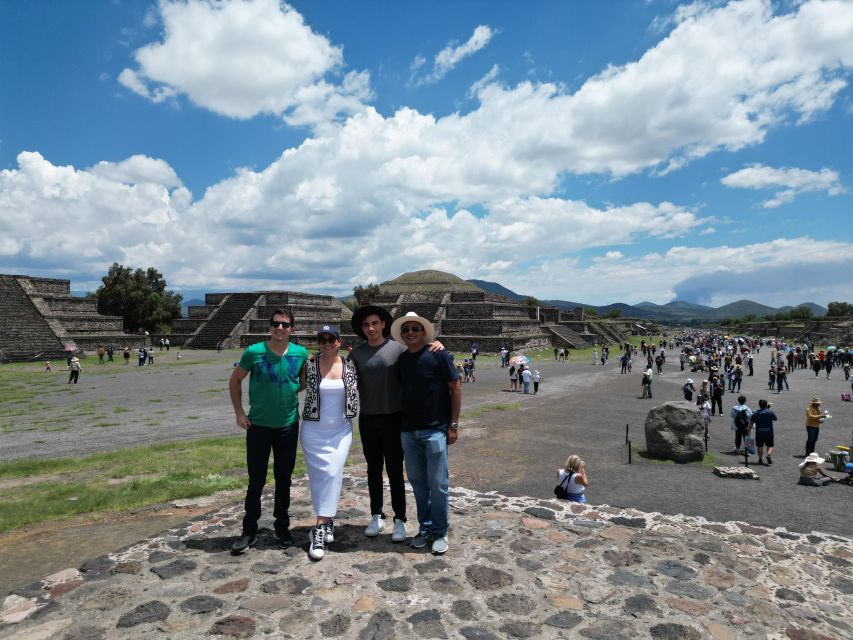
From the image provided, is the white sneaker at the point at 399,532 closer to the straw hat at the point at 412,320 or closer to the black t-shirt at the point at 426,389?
the black t-shirt at the point at 426,389

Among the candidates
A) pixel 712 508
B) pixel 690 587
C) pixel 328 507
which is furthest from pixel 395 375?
pixel 712 508

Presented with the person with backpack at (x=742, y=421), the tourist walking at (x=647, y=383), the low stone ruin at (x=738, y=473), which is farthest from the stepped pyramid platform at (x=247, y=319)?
the low stone ruin at (x=738, y=473)

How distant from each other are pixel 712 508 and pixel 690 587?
421 cm

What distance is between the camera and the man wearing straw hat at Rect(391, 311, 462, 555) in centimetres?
383

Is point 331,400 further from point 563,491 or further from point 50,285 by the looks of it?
point 50,285

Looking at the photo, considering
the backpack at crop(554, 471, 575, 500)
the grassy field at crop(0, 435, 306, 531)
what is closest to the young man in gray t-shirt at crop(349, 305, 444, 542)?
the backpack at crop(554, 471, 575, 500)

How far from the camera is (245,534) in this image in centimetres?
402

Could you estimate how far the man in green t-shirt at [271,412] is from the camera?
3.83 m

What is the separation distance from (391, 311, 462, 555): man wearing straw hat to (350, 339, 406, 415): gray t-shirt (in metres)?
0.07

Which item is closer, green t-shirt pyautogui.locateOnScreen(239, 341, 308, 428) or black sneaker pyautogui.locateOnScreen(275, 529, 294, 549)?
green t-shirt pyautogui.locateOnScreen(239, 341, 308, 428)

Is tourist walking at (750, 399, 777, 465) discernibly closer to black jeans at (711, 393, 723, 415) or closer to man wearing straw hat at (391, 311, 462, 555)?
black jeans at (711, 393, 723, 415)

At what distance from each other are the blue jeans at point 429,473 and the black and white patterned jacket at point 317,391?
0.49 meters

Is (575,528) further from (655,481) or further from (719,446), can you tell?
(719,446)

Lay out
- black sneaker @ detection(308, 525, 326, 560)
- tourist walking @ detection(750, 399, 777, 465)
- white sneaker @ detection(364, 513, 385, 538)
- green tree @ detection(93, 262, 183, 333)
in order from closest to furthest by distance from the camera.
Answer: black sneaker @ detection(308, 525, 326, 560) < white sneaker @ detection(364, 513, 385, 538) < tourist walking @ detection(750, 399, 777, 465) < green tree @ detection(93, 262, 183, 333)
